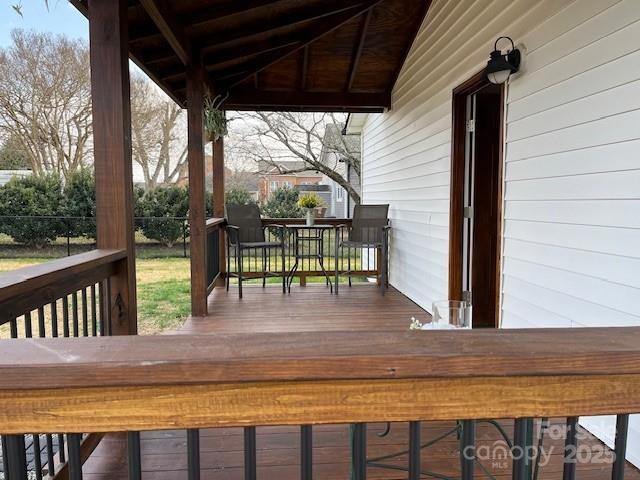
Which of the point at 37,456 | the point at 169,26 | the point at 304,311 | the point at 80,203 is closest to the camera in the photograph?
the point at 37,456

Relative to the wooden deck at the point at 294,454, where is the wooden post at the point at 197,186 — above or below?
above

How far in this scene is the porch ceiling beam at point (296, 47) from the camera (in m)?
4.26

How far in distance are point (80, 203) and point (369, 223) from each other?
9.02m

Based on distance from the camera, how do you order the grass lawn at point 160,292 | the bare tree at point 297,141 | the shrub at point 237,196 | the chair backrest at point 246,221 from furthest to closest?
the bare tree at point 297,141
the shrub at point 237,196
the chair backrest at point 246,221
the grass lawn at point 160,292

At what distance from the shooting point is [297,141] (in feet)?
42.9

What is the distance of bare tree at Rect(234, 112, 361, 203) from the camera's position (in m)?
12.7

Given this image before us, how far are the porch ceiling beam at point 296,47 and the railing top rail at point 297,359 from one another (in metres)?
4.25

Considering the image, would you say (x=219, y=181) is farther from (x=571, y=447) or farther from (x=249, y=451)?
(x=571, y=447)

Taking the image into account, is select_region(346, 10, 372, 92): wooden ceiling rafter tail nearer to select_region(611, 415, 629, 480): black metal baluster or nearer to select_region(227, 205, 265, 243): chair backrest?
select_region(227, 205, 265, 243): chair backrest

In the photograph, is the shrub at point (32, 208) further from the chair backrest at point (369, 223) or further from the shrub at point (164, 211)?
the chair backrest at point (369, 223)

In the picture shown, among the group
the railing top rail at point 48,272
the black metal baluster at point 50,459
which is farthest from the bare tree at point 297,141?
the black metal baluster at point 50,459

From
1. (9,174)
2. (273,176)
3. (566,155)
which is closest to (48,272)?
(566,155)

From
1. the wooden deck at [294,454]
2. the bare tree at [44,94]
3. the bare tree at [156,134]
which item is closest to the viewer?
the wooden deck at [294,454]

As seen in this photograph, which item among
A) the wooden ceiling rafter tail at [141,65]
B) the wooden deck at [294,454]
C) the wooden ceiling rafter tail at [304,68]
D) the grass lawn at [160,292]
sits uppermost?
the wooden ceiling rafter tail at [304,68]
